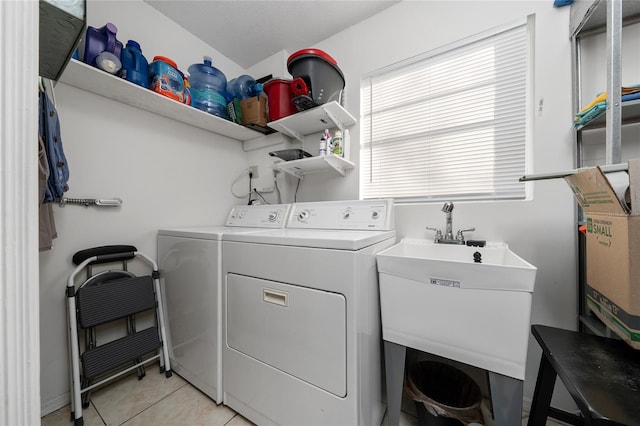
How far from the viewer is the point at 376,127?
1871 millimetres

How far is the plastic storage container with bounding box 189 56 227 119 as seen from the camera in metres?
1.83

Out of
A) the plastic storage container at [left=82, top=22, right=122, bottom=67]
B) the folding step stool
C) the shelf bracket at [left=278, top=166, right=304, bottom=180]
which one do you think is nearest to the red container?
the shelf bracket at [left=278, top=166, right=304, bottom=180]

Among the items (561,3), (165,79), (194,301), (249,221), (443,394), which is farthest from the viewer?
(249,221)

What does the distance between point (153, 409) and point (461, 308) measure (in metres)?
1.79

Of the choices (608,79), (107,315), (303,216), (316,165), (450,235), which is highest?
(608,79)

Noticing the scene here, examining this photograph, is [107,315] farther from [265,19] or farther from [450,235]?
[265,19]

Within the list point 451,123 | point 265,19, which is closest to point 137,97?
point 265,19

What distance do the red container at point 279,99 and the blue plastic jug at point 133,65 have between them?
859 mm

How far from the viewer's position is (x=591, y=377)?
654 mm

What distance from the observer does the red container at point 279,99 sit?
186 cm

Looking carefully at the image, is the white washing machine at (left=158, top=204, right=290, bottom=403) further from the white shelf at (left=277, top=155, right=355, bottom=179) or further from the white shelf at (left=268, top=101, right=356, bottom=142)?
the white shelf at (left=268, top=101, right=356, bottom=142)

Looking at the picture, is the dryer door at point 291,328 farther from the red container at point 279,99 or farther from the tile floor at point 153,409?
the red container at point 279,99

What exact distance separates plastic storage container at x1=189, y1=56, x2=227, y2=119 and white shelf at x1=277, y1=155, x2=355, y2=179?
2.33 feet

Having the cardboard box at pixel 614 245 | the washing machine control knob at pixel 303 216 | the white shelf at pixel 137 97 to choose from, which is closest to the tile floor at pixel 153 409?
the cardboard box at pixel 614 245
